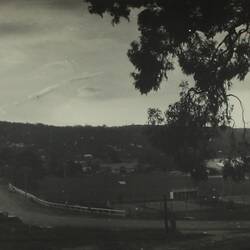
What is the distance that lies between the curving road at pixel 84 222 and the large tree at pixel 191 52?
811 centimetres

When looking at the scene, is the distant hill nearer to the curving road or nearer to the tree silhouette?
the curving road

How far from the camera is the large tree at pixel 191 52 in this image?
43.8 feet

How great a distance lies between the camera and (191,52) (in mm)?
15859

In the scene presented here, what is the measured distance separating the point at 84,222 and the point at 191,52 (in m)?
13.6

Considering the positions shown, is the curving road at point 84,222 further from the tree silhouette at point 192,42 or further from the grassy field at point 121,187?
the tree silhouette at point 192,42

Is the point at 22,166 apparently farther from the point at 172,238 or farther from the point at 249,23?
the point at 249,23

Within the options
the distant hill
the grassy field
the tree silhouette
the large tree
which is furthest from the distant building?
the tree silhouette

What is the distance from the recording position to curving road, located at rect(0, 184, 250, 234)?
26109 millimetres

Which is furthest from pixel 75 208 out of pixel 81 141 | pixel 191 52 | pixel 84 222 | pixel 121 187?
pixel 191 52

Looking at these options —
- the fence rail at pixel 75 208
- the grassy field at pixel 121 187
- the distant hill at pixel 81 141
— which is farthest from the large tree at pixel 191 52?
the fence rail at pixel 75 208

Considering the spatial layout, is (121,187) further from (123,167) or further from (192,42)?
(192,42)

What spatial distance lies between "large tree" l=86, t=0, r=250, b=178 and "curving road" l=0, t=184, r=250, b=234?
8.11 metres

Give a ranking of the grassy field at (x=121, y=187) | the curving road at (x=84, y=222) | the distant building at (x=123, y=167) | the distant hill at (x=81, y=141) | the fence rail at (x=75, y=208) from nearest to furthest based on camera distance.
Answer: the distant hill at (x=81, y=141), the curving road at (x=84, y=222), the distant building at (x=123, y=167), the grassy field at (x=121, y=187), the fence rail at (x=75, y=208)

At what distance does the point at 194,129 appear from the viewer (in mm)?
17297
